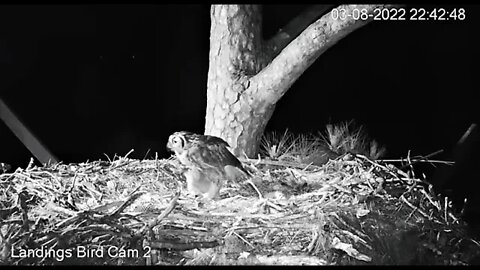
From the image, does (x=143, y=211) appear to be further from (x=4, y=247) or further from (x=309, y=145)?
(x=309, y=145)

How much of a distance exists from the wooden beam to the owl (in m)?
0.77

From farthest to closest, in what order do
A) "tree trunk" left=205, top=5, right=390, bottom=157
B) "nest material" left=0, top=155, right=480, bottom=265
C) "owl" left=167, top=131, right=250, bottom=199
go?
"tree trunk" left=205, top=5, right=390, bottom=157 < "owl" left=167, top=131, right=250, bottom=199 < "nest material" left=0, top=155, right=480, bottom=265

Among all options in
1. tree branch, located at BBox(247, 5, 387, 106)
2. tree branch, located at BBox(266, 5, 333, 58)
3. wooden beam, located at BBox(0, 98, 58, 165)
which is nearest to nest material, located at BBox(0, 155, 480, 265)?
tree branch, located at BBox(247, 5, 387, 106)

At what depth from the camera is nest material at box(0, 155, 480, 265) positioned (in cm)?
97

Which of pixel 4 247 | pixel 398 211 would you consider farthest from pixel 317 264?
pixel 4 247

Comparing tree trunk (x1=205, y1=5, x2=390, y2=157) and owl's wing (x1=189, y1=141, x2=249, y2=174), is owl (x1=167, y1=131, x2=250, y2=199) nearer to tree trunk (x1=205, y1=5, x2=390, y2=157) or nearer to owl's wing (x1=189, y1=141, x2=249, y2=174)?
owl's wing (x1=189, y1=141, x2=249, y2=174)

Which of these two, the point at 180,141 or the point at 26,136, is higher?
the point at 180,141

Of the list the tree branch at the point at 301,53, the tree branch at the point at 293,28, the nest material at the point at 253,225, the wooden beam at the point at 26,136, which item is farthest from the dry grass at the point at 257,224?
the wooden beam at the point at 26,136

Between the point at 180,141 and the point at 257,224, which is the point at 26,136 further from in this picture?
the point at 257,224

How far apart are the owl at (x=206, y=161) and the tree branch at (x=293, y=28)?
1.42ft

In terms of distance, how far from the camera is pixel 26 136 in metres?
1.91

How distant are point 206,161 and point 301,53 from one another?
0.34 meters

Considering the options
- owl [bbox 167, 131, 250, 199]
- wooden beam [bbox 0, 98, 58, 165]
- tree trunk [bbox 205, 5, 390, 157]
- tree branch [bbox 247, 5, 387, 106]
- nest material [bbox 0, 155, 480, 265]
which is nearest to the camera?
nest material [bbox 0, 155, 480, 265]

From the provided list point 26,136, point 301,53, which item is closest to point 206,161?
point 301,53
